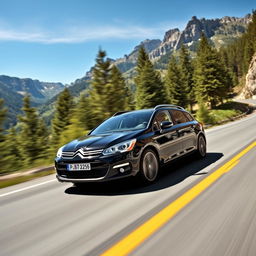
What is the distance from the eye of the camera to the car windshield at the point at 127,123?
6434 millimetres

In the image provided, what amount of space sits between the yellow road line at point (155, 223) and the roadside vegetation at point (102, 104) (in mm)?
9357

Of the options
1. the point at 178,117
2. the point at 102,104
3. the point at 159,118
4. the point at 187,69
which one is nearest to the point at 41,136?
the point at 102,104

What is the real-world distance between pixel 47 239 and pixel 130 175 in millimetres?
2176

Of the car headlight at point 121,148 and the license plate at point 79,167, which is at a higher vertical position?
the car headlight at point 121,148

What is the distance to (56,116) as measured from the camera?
39750mm

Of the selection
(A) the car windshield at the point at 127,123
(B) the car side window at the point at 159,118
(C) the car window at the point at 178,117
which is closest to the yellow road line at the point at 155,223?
(B) the car side window at the point at 159,118

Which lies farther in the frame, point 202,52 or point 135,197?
point 202,52

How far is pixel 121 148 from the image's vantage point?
17.4 feet

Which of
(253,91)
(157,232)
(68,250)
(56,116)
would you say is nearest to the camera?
(68,250)

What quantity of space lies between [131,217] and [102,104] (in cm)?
1850

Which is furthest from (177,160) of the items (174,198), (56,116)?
(56,116)

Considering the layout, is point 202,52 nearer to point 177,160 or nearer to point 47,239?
point 177,160

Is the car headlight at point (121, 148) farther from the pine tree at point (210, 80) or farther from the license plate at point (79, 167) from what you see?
the pine tree at point (210, 80)

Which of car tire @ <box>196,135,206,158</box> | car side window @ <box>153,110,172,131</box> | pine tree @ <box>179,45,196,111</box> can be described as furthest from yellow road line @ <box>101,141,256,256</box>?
pine tree @ <box>179,45,196,111</box>
